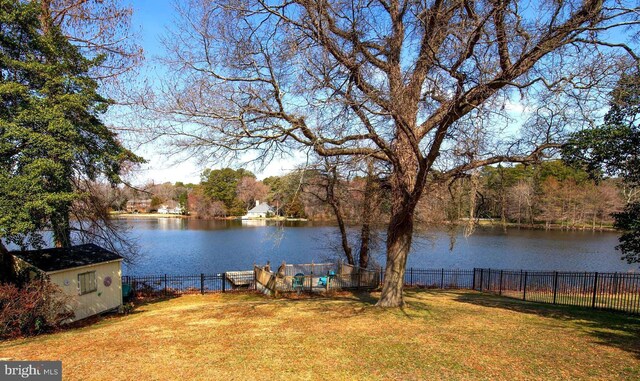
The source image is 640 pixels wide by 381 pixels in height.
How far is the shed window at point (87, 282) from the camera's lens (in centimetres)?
1398

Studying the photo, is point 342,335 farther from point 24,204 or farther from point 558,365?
point 24,204

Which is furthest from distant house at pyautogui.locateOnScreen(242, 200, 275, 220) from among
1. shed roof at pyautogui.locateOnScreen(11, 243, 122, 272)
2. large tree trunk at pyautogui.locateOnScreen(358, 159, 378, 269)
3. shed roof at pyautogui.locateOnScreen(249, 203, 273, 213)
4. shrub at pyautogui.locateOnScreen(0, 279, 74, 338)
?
shrub at pyautogui.locateOnScreen(0, 279, 74, 338)

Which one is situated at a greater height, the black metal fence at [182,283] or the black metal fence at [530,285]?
the black metal fence at [530,285]

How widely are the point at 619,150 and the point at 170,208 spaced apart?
12142 centimetres

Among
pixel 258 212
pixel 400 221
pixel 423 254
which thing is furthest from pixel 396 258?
pixel 258 212

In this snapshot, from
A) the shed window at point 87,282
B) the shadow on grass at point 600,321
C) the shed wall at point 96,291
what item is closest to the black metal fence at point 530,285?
the shadow on grass at point 600,321

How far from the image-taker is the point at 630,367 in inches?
240

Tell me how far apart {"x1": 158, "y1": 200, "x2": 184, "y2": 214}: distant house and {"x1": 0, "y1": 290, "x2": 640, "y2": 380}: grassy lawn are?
11145 cm

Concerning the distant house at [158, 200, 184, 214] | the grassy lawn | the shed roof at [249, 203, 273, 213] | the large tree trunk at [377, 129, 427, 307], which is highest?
the large tree trunk at [377, 129, 427, 307]

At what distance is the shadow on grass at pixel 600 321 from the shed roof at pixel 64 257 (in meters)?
14.0

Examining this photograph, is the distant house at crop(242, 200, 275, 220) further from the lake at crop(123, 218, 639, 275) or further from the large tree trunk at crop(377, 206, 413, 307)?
the large tree trunk at crop(377, 206, 413, 307)

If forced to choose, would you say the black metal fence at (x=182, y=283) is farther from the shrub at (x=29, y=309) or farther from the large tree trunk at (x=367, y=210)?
the shrub at (x=29, y=309)

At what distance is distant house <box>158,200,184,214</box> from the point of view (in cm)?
11569

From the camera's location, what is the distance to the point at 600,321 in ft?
32.7
